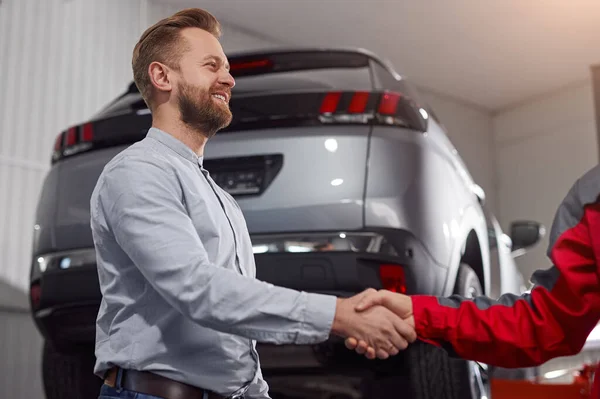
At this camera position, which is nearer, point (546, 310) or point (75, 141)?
point (546, 310)

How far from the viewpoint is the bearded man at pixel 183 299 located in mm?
1616

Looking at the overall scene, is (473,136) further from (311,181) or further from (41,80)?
(311,181)

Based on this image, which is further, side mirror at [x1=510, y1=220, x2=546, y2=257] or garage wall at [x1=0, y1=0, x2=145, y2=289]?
garage wall at [x1=0, y1=0, x2=145, y2=289]

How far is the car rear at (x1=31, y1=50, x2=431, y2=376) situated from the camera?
8.88ft

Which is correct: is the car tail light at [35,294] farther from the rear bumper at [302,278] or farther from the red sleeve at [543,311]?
the red sleeve at [543,311]

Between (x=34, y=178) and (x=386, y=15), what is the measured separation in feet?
11.4

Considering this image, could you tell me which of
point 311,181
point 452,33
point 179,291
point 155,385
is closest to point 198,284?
point 179,291

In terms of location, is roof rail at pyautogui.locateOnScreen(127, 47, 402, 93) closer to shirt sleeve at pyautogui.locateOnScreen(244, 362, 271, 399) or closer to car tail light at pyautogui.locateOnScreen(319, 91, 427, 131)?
car tail light at pyautogui.locateOnScreen(319, 91, 427, 131)

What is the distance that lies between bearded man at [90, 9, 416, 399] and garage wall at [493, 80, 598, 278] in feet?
25.0

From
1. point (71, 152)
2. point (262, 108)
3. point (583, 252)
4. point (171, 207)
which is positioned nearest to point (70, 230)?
point (71, 152)

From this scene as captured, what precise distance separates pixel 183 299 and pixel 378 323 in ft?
1.63

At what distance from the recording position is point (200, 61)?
2.04 meters

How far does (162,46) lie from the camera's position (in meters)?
2.04

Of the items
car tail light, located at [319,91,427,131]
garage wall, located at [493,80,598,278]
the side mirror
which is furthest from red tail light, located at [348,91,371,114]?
garage wall, located at [493,80,598,278]
